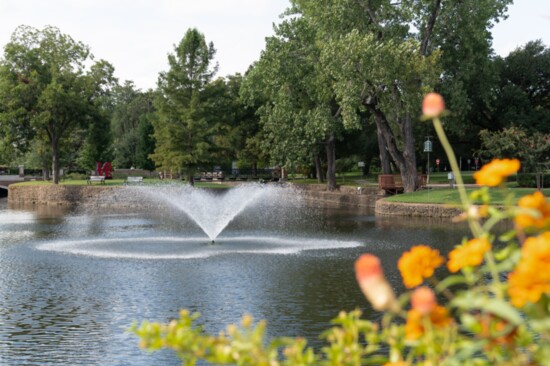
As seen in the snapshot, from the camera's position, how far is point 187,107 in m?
67.4

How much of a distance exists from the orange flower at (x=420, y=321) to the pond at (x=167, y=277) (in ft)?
28.8

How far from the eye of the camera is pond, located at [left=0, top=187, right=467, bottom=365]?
13867mm

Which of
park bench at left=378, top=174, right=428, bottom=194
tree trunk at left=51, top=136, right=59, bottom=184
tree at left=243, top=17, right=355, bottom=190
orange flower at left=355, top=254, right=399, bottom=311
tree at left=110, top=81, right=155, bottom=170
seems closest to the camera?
orange flower at left=355, top=254, right=399, bottom=311

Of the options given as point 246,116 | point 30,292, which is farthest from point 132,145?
point 30,292

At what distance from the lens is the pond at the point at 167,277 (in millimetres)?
13867

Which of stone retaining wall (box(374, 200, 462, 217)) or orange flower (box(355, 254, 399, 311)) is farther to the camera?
stone retaining wall (box(374, 200, 462, 217))

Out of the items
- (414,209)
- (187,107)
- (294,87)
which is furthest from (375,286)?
(187,107)

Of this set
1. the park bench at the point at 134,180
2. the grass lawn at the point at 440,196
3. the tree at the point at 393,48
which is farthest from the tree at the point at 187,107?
the grass lawn at the point at 440,196

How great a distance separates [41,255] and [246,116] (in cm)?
5472

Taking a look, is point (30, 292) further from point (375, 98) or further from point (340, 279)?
point (375, 98)

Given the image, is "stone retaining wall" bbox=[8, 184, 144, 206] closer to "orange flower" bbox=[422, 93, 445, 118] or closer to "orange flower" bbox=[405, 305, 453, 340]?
"orange flower" bbox=[405, 305, 453, 340]

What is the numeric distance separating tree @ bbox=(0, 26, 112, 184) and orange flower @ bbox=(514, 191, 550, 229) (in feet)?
205

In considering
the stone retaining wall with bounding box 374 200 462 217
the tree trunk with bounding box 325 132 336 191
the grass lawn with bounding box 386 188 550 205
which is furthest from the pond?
the tree trunk with bounding box 325 132 336 191

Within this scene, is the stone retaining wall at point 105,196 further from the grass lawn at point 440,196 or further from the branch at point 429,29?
the branch at point 429,29
